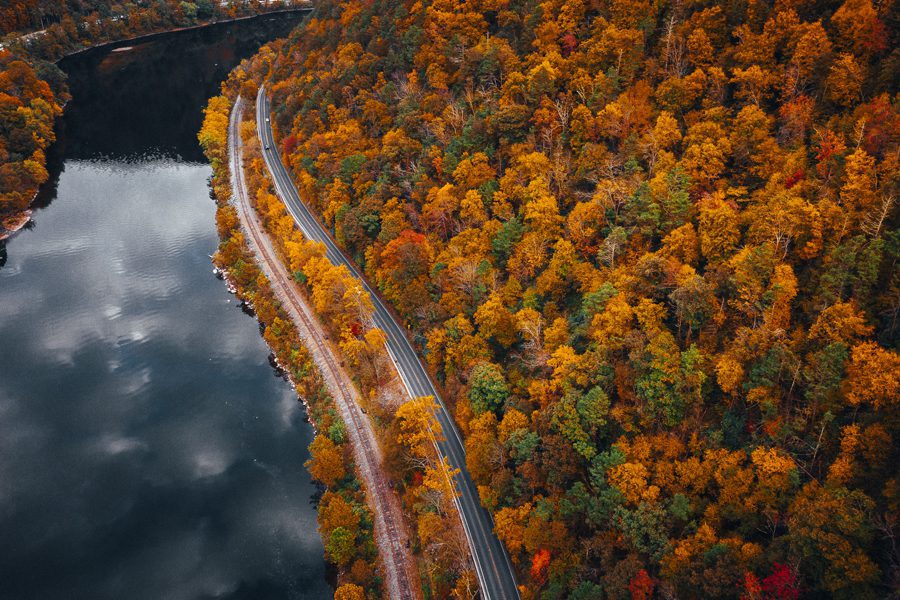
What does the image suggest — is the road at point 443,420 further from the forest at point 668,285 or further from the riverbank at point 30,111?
the riverbank at point 30,111

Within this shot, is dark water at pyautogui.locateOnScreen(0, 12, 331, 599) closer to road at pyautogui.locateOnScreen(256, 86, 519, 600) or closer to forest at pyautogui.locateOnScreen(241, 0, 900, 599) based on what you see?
road at pyautogui.locateOnScreen(256, 86, 519, 600)

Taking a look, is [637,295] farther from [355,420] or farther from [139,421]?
[139,421]

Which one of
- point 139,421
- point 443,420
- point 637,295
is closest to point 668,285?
point 637,295

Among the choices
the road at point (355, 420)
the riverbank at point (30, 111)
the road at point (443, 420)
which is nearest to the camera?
the road at point (443, 420)

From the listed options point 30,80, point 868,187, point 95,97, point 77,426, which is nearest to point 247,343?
point 77,426

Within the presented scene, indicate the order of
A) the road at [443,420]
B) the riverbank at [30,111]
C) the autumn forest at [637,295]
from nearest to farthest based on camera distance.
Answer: the autumn forest at [637,295] < the road at [443,420] < the riverbank at [30,111]

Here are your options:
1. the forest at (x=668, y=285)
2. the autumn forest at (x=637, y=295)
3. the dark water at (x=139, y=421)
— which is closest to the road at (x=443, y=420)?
the autumn forest at (x=637, y=295)

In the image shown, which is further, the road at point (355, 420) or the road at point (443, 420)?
the road at point (355, 420)
